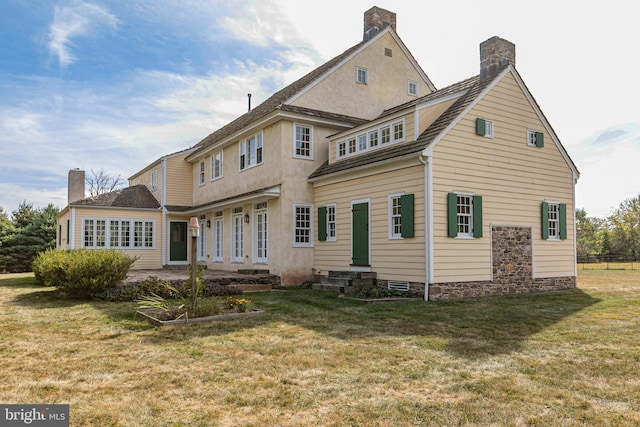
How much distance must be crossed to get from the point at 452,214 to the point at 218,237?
12186 millimetres

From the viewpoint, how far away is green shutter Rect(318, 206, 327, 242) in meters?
17.2

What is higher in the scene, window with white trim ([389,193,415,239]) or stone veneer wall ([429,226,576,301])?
window with white trim ([389,193,415,239])

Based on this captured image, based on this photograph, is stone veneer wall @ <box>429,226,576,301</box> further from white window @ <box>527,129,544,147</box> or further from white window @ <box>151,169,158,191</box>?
white window @ <box>151,169,158,191</box>

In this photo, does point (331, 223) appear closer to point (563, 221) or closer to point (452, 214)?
point (452, 214)

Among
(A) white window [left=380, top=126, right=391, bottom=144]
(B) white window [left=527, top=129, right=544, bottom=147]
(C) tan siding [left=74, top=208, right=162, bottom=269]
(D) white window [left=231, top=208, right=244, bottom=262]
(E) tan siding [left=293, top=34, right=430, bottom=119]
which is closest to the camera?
(A) white window [left=380, top=126, right=391, bottom=144]

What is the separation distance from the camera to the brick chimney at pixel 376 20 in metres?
20.5

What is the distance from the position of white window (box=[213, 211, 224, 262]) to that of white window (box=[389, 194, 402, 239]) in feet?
31.8

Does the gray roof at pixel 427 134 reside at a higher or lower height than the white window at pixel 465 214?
higher

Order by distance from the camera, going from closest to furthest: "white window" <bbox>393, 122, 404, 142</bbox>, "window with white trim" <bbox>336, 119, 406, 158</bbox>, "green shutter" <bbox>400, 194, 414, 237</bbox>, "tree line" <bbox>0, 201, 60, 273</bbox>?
"green shutter" <bbox>400, 194, 414, 237</bbox> < "white window" <bbox>393, 122, 404, 142</bbox> < "window with white trim" <bbox>336, 119, 406, 158</bbox> < "tree line" <bbox>0, 201, 60, 273</bbox>

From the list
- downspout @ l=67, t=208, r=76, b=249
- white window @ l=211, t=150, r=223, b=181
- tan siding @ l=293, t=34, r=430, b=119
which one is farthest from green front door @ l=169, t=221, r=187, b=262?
tan siding @ l=293, t=34, r=430, b=119

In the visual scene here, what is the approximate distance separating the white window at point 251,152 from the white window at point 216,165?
2.41 meters

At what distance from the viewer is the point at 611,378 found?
225 inches

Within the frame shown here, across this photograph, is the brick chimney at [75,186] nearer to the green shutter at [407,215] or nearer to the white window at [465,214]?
the green shutter at [407,215]

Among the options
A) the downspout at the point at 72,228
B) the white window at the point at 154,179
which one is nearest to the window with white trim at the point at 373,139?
the white window at the point at 154,179
